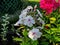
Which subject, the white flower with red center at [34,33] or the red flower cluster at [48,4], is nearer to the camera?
the white flower with red center at [34,33]

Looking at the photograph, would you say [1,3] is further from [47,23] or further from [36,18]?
[36,18]

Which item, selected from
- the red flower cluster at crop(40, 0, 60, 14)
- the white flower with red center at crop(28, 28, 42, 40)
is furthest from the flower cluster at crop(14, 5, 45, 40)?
the red flower cluster at crop(40, 0, 60, 14)

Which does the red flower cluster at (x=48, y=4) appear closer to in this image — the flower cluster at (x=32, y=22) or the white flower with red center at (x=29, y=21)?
the flower cluster at (x=32, y=22)

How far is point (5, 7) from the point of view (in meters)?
7.21

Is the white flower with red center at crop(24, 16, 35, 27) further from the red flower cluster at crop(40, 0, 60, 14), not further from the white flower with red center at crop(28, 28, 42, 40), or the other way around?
the red flower cluster at crop(40, 0, 60, 14)

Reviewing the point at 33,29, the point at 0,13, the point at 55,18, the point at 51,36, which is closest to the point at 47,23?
the point at 55,18

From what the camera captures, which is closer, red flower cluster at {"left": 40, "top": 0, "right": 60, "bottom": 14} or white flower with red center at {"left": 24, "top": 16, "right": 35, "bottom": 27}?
white flower with red center at {"left": 24, "top": 16, "right": 35, "bottom": 27}

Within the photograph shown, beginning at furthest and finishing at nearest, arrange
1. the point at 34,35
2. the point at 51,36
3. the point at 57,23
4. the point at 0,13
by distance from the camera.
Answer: the point at 0,13
the point at 57,23
the point at 51,36
the point at 34,35

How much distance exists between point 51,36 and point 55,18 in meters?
0.60

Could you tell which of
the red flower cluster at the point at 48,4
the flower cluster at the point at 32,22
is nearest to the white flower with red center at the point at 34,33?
the flower cluster at the point at 32,22

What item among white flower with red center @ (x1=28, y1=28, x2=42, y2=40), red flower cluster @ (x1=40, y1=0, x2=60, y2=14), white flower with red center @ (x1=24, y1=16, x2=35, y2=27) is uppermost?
red flower cluster @ (x1=40, y1=0, x2=60, y2=14)

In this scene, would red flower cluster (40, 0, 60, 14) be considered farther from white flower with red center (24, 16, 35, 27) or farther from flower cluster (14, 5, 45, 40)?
white flower with red center (24, 16, 35, 27)

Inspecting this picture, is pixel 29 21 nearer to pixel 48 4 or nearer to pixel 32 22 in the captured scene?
pixel 32 22

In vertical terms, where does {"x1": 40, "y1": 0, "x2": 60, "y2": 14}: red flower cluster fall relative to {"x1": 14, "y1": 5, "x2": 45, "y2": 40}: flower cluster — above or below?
above
